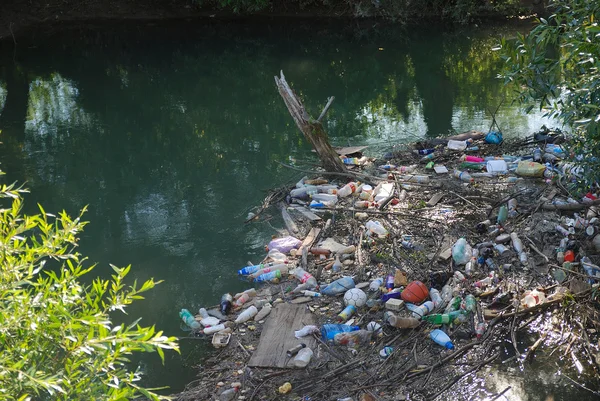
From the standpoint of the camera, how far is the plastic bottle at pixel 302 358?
13.9ft

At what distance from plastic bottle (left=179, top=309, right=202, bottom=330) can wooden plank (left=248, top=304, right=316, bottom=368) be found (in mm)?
612

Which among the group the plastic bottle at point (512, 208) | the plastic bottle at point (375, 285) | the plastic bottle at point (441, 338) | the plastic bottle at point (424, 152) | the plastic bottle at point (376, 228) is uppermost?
the plastic bottle at point (441, 338)

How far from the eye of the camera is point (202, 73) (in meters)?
13.9

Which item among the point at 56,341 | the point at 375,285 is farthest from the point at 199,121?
the point at 56,341

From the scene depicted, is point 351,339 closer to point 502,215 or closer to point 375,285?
point 375,285

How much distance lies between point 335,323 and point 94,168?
5.42 m

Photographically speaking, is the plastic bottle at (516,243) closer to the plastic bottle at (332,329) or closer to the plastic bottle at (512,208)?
the plastic bottle at (512,208)

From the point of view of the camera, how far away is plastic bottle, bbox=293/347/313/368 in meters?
4.22

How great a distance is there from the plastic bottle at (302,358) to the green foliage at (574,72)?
2.26 m

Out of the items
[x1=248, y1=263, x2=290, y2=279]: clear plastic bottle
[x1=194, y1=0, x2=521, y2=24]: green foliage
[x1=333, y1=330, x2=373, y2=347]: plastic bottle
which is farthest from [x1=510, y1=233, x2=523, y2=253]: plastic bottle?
[x1=194, y1=0, x2=521, y2=24]: green foliage

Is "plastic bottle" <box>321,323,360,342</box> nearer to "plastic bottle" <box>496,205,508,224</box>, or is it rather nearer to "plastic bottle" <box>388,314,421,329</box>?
"plastic bottle" <box>388,314,421,329</box>

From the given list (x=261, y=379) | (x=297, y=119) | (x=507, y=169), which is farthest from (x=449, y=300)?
(x=297, y=119)

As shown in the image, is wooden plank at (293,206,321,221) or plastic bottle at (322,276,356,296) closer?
plastic bottle at (322,276,356,296)

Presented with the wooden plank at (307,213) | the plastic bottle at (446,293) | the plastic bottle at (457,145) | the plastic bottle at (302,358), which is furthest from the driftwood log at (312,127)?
the plastic bottle at (302,358)
